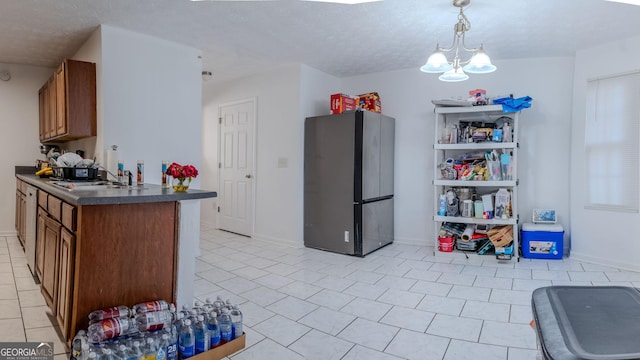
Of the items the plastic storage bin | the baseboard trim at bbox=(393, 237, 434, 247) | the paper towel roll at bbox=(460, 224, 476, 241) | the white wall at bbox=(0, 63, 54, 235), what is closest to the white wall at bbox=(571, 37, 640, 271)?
the plastic storage bin

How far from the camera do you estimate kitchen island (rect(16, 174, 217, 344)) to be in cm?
184

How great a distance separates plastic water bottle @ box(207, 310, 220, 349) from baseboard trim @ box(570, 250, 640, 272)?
400 cm

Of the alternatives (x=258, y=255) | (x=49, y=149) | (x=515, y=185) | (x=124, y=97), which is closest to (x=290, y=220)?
(x=258, y=255)

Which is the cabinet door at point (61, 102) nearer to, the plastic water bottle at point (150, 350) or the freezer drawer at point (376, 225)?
the plastic water bottle at point (150, 350)

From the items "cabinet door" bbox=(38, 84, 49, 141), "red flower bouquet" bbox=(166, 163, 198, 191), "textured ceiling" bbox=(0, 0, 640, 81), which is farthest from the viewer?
"cabinet door" bbox=(38, 84, 49, 141)

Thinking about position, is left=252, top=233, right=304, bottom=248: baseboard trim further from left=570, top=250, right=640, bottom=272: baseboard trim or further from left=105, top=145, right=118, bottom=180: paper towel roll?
left=570, top=250, right=640, bottom=272: baseboard trim

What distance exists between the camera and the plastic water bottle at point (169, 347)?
1.75 meters

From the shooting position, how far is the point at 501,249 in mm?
3811

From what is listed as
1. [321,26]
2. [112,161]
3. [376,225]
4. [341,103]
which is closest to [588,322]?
[321,26]

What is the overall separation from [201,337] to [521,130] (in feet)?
13.5

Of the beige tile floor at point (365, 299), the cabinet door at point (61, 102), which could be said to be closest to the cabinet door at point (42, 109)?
the cabinet door at point (61, 102)

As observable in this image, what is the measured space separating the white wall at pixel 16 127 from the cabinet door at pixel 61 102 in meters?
1.67

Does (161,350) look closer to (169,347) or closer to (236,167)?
(169,347)

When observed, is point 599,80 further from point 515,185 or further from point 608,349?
point 608,349
